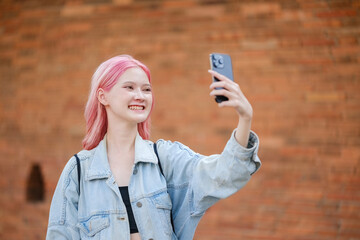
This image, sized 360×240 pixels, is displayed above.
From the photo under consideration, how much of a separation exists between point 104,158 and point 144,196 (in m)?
0.27

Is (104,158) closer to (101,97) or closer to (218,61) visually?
(101,97)

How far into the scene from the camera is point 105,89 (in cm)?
209

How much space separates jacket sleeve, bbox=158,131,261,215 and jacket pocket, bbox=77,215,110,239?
0.32 meters

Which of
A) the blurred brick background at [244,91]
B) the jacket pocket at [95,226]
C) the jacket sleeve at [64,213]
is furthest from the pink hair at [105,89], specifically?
the blurred brick background at [244,91]

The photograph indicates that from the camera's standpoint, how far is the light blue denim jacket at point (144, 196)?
1.91 metres

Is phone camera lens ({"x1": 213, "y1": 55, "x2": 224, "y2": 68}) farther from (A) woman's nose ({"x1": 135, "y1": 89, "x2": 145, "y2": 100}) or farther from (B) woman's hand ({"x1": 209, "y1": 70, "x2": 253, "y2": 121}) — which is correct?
(A) woman's nose ({"x1": 135, "y1": 89, "x2": 145, "y2": 100})

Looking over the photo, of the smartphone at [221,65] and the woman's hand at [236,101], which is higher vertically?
the smartphone at [221,65]

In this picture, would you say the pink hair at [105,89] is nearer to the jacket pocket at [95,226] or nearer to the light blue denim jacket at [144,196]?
the light blue denim jacket at [144,196]

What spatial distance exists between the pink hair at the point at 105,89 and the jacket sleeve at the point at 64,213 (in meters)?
0.26

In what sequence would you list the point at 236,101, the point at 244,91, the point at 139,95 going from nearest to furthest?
the point at 236,101 < the point at 139,95 < the point at 244,91

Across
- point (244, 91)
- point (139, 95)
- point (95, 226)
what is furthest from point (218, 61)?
point (244, 91)

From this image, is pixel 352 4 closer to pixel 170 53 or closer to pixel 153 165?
pixel 170 53

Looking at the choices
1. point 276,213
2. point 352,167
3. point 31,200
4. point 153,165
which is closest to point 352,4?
point 352,167

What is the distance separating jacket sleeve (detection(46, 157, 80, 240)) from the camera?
1.95 metres
